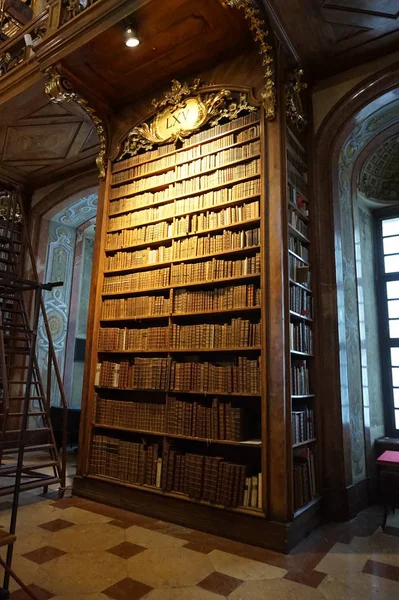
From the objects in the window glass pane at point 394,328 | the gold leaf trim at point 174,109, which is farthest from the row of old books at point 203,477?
the gold leaf trim at point 174,109

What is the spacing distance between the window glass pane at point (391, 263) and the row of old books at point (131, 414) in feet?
10.1

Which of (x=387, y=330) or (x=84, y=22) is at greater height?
(x=84, y=22)

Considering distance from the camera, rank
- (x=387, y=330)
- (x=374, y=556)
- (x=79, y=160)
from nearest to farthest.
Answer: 1. (x=374, y=556)
2. (x=387, y=330)
3. (x=79, y=160)

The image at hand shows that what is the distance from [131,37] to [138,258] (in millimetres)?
1936

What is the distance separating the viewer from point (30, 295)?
22.2 feet

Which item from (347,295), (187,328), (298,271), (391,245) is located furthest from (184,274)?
(391,245)

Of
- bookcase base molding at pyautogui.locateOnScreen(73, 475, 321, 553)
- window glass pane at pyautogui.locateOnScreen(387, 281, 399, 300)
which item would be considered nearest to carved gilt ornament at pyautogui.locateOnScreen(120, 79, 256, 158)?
window glass pane at pyautogui.locateOnScreen(387, 281, 399, 300)

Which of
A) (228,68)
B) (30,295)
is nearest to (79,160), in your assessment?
(30,295)

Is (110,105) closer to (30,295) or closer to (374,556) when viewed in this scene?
Answer: (30,295)

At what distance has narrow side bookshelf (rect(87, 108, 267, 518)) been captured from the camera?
310 centimetres

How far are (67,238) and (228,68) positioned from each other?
492cm

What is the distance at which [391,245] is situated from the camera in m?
4.77

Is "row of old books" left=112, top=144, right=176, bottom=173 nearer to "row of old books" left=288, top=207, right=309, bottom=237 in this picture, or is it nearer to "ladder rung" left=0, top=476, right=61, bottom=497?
"row of old books" left=288, top=207, right=309, bottom=237

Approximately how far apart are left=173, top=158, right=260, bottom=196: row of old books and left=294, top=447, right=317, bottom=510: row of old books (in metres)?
2.31
